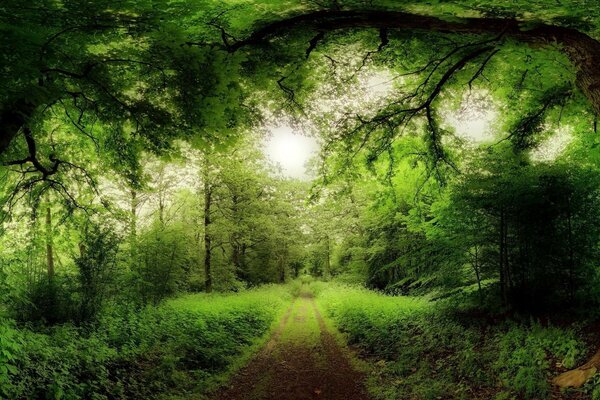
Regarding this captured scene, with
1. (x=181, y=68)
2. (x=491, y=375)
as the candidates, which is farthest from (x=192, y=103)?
(x=491, y=375)

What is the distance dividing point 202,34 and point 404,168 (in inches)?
410

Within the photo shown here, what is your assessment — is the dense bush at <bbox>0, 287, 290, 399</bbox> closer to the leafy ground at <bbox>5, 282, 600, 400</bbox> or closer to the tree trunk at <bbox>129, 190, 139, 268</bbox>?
the leafy ground at <bbox>5, 282, 600, 400</bbox>

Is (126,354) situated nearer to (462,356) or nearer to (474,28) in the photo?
(462,356)

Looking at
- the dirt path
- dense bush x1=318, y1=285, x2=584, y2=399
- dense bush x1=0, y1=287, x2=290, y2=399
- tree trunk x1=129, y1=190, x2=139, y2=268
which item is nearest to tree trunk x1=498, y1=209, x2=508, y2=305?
dense bush x1=318, y1=285, x2=584, y2=399

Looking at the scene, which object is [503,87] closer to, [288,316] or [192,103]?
[192,103]

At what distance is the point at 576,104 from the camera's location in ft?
25.0

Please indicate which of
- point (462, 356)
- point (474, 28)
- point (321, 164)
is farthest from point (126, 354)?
point (474, 28)

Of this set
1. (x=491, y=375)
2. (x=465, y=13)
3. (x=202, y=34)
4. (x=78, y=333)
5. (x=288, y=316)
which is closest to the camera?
(x=465, y=13)

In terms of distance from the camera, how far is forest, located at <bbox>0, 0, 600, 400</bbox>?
5145mm

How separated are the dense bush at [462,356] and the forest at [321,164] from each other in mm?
47

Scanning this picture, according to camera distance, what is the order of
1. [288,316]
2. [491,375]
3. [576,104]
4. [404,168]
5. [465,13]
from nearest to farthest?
[465,13], [491,375], [576,104], [404,168], [288,316]

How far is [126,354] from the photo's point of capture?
7.73 metres

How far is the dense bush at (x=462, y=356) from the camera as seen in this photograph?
20.8 feet

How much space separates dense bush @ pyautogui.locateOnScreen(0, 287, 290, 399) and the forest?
0.19 ft
